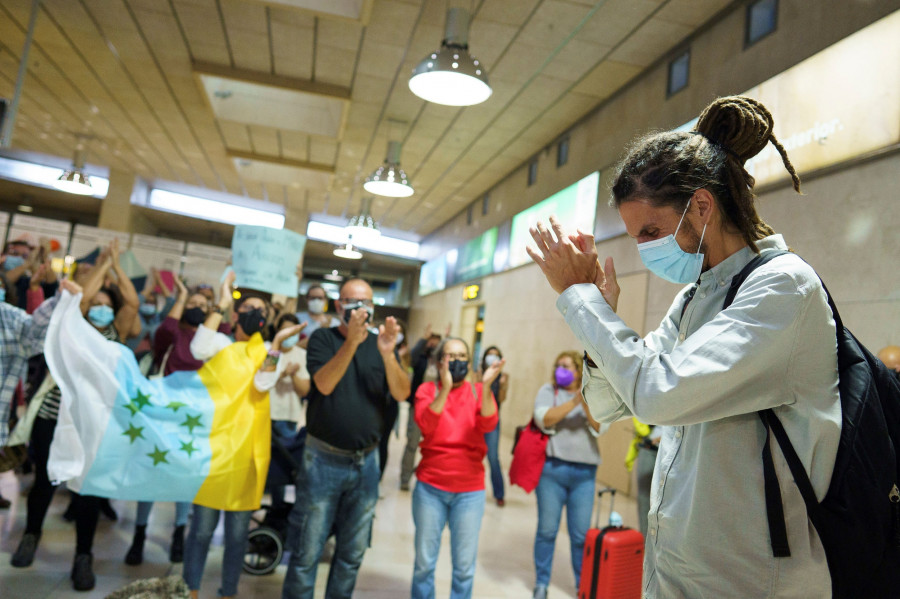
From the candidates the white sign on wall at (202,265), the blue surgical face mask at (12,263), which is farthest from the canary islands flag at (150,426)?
the white sign on wall at (202,265)

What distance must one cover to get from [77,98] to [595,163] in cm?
925

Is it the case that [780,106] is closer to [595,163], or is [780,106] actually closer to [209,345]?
[595,163]

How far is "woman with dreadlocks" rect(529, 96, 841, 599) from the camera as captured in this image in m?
1.03

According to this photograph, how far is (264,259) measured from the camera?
4.35 meters

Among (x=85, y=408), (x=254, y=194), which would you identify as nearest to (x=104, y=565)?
(x=85, y=408)

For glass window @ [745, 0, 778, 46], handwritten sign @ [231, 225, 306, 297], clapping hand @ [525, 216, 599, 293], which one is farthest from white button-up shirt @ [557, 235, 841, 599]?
glass window @ [745, 0, 778, 46]

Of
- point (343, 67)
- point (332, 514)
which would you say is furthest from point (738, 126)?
point (343, 67)

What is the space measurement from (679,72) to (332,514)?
615 cm

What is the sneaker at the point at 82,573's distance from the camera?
11.1ft

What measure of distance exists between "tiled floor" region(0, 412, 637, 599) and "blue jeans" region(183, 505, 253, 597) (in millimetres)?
251

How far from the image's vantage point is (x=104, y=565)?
148 inches

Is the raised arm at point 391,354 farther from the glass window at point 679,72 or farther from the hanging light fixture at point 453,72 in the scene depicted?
the glass window at point 679,72

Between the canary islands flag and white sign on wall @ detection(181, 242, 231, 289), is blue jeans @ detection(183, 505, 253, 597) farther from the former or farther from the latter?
white sign on wall @ detection(181, 242, 231, 289)

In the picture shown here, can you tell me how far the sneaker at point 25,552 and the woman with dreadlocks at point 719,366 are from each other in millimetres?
3863
